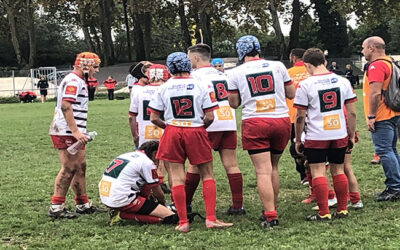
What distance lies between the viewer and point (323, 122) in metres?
5.98

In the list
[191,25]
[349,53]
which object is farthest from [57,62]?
[349,53]

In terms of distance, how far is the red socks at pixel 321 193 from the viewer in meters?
5.95

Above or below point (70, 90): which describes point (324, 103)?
below

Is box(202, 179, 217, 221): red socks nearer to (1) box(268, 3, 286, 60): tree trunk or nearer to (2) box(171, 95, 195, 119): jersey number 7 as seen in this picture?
(2) box(171, 95, 195, 119): jersey number 7

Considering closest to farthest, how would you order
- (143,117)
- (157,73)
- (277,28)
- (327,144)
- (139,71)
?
1. (327,144)
2. (157,73)
3. (143,117)
4. (139,71)
5. (277,28)

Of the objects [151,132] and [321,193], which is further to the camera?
[151,132]

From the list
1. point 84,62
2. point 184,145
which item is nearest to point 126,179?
point 184,145

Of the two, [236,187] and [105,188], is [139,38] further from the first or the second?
[105,188]

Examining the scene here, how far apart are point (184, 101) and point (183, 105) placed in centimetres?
5

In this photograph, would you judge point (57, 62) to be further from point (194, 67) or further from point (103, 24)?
point (194, 67)

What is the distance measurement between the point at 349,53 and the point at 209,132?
48990 mm

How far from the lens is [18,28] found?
203ft

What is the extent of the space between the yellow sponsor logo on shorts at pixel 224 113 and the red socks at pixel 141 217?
146cm

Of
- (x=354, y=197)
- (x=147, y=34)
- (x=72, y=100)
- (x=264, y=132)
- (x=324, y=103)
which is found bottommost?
(x=354, y=197)
